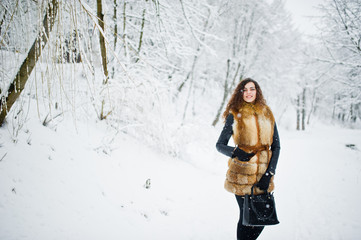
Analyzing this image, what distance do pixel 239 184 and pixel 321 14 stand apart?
6223 mm

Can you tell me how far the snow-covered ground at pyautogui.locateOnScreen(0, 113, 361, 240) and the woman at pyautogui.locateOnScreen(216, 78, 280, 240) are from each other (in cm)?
122

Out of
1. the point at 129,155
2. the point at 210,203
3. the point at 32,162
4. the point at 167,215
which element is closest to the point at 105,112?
the point at 129,155

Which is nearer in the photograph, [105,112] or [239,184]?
[239,184]

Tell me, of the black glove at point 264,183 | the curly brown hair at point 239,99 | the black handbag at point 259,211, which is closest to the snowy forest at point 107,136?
the curly brown hair at point 239,99

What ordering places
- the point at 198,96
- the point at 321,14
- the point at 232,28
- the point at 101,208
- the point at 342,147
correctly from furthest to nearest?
1. the point at 198,96
2. the point at 232,28
3. the point at 342,147
4. the point at 321,14
5. the point at 101,208

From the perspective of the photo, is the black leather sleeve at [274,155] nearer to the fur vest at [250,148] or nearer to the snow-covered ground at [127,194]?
the fur vest at [250,148]

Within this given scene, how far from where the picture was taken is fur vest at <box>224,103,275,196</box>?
1.65 meters

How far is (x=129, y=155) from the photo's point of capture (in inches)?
129

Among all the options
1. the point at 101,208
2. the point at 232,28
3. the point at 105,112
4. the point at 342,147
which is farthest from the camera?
the point at 232,28

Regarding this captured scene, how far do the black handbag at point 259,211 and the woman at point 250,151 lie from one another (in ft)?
0.28

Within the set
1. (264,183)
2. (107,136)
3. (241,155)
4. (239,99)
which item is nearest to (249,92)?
(239,99)

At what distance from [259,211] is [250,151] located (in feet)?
1.85

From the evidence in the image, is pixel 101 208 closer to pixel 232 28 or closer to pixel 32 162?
pixel 32 162

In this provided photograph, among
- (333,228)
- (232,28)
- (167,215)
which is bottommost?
(333,228)
